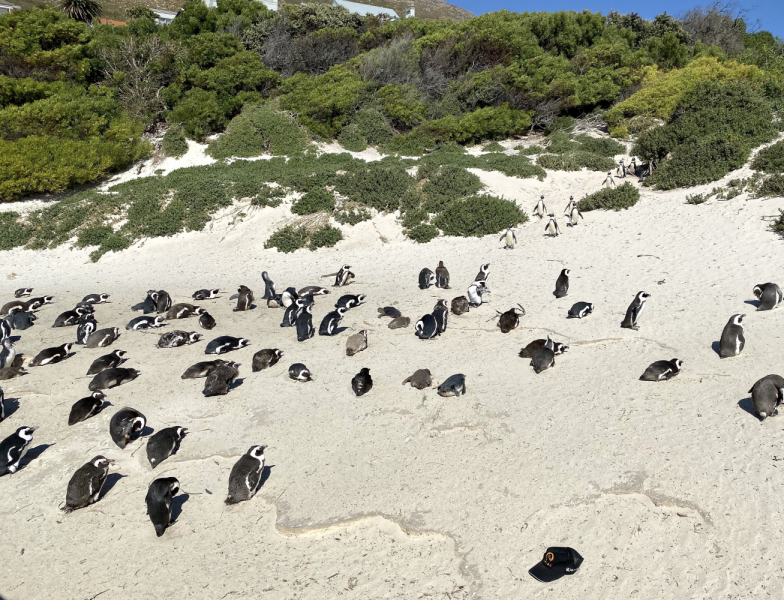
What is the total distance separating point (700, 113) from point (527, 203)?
7.29 m

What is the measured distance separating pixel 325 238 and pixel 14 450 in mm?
11322

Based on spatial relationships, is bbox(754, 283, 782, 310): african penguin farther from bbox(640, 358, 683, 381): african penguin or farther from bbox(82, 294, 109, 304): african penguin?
bbox(82, 294, 109, 304): african penguin

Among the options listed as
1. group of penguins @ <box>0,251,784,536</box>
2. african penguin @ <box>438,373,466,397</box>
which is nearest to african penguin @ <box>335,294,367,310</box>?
group of penguins @ <box>0,251,784,536</box>

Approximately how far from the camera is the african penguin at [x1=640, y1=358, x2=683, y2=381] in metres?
7.39

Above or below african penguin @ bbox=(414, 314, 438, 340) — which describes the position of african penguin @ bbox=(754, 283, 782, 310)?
above

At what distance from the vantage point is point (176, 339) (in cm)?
1001

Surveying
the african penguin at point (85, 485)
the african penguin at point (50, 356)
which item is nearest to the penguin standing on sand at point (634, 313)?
the african penguin at point (85, 485)

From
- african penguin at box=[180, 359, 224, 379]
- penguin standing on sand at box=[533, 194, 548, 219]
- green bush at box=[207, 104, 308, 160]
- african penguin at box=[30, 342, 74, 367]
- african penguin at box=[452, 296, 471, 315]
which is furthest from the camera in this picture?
green bush at box=[207, 104, 308, 160]

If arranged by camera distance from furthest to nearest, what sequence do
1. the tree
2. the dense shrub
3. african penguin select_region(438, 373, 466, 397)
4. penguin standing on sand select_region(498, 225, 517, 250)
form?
the tree → the dense shrub → penguin standing on sand select_region(498, 225, 517, 250) → african penguin select_region(438, 373, 466, 397)

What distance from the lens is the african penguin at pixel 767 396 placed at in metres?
6.13

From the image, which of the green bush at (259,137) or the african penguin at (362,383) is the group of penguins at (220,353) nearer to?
the african penguin at (362,383)

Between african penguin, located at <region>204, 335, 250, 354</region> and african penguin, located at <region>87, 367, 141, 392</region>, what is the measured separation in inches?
53.0

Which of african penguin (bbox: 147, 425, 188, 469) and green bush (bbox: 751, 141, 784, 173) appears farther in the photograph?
green bush (bbox: 751, 141, 784, 173)

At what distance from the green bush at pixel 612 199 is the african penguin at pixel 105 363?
46.0 feet
